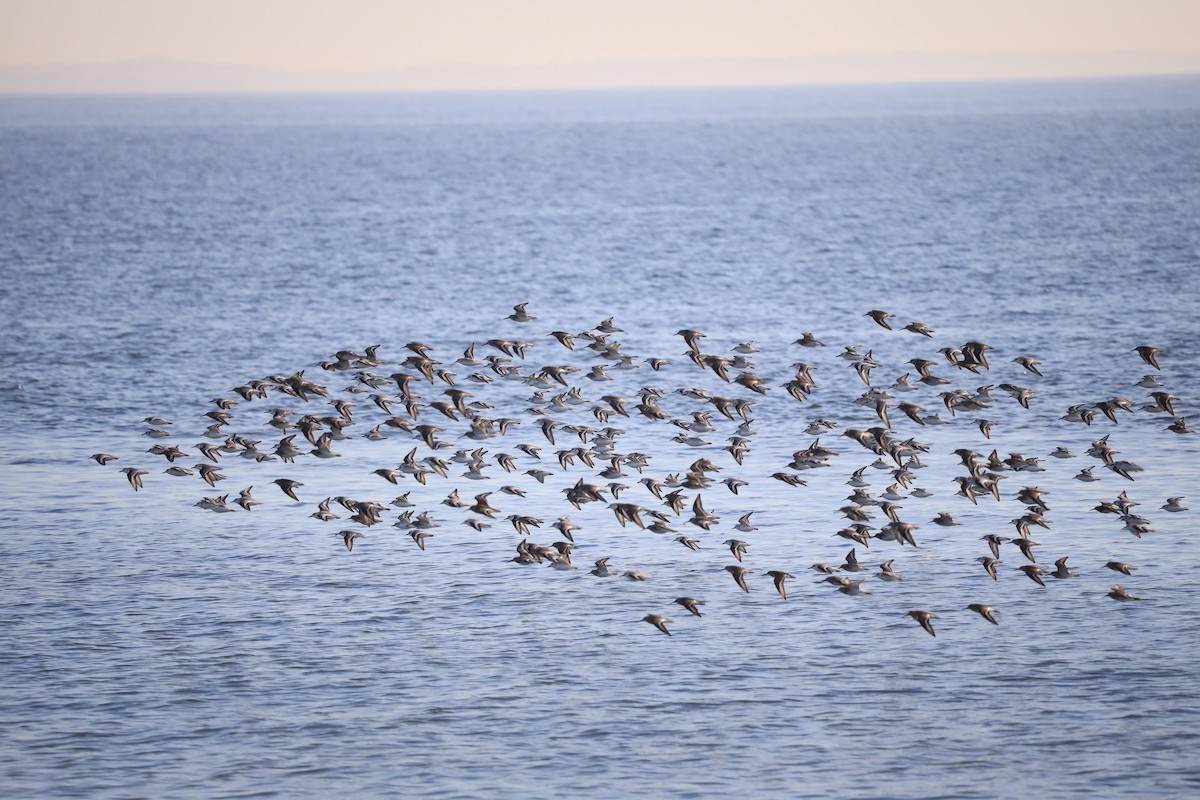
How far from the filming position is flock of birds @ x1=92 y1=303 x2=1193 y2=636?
Answer: 41.7 m

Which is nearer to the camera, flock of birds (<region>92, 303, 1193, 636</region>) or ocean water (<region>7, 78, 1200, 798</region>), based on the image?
ocean water (<region>7, 78, 1200, 798</region>)

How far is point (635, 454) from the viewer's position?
45500 mm

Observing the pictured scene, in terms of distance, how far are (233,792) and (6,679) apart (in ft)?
28.9

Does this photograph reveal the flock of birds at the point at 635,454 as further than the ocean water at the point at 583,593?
Yes

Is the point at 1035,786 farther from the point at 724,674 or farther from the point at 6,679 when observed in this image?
the point at 6,679

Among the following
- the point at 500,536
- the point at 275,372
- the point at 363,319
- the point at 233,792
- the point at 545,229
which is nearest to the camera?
the point at 233,792

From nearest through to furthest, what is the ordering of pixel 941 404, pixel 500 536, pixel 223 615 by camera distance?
pixel 223 615, pixel 500 536, pixel 941 404

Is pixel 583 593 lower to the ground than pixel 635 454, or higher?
lower

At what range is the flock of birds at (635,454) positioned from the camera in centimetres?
4169

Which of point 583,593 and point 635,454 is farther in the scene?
point 635,454

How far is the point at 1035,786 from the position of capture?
30.4 metres

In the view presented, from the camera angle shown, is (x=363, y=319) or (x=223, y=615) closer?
(x=223, y=615)

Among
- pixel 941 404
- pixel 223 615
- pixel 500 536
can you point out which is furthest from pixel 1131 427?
pixel 223 615

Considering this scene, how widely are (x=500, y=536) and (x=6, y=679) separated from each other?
639 inches
